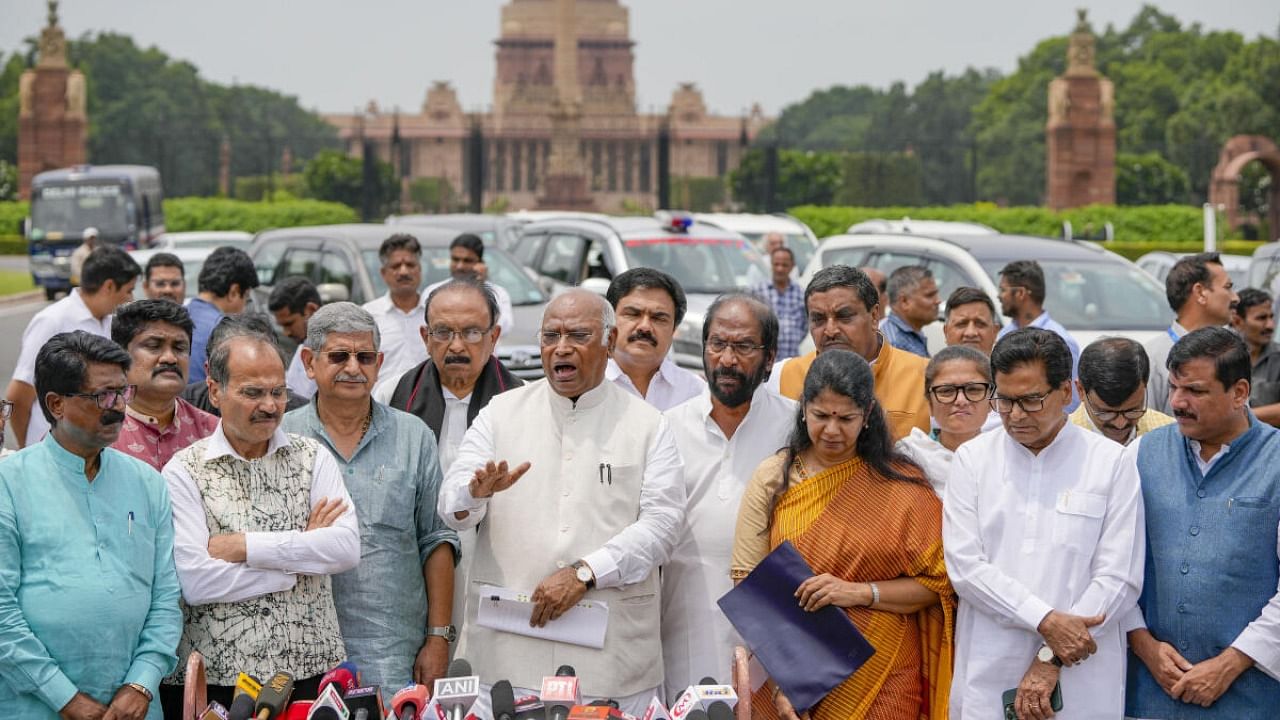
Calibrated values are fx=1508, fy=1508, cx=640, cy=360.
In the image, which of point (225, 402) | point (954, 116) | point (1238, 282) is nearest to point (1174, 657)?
point (225, 402)

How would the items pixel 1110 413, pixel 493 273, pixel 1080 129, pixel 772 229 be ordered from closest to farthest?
pixel 1110 413, pixel 493 273, pixel 772 229, pixel 1080 129

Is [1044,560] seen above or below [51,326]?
below

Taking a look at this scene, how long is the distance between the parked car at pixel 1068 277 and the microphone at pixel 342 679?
686 centimetres

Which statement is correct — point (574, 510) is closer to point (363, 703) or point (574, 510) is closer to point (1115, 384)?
point (363, 703)

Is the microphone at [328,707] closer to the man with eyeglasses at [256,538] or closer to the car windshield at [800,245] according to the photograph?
the man with eyeglasses at [256,538]

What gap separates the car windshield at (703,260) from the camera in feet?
47.2

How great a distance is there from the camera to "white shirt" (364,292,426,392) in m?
7.89

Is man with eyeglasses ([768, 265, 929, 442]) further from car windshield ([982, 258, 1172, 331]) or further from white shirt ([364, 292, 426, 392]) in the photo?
car windshield ([982, 258, 1172, 331])

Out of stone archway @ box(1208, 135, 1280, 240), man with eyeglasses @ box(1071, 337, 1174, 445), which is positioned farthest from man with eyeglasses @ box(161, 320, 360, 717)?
stone archway @ box(1208, 135, 1280, 240)

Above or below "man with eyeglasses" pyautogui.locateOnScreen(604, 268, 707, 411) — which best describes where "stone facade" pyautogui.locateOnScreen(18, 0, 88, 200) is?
above

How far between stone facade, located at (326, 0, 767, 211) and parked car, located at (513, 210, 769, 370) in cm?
5156

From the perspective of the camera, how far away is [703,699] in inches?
156

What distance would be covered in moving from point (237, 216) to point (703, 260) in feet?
93.4

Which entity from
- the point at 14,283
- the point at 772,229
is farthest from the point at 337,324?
the point at 14,283
